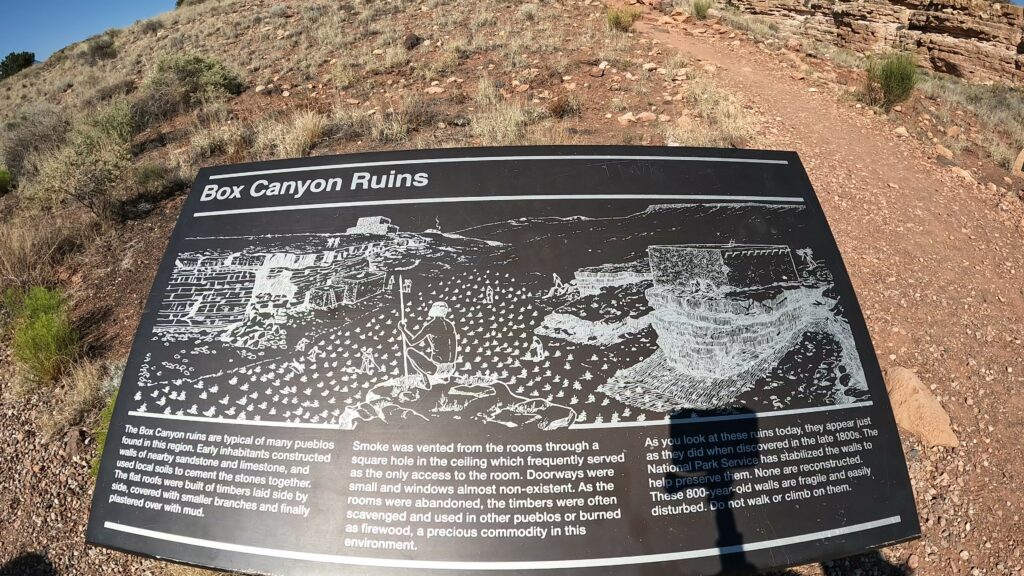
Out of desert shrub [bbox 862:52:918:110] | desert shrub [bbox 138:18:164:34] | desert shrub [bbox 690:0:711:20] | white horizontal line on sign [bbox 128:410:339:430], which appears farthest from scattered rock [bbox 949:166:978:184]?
desert shrub [bbox 138:18:164:34]

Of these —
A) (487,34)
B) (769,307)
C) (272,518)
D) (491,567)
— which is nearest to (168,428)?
(272,518)

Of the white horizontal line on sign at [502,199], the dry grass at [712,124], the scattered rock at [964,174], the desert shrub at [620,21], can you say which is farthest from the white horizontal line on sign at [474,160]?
the desert shrub at [620,21]

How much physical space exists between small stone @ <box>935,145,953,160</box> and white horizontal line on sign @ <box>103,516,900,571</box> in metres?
6.38

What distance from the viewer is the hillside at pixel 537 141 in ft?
9.99

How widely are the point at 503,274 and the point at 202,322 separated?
153cm

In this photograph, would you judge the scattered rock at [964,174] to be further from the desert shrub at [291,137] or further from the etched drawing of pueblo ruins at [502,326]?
the desert shrub at [291,137]

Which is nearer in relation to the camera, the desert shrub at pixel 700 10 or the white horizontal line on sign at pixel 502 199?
the white horizontal line on sign at pixel 502 199

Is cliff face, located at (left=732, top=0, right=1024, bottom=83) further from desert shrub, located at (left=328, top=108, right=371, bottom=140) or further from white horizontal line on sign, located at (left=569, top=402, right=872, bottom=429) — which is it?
white horizontal line on sign, located at (left=569, top=402, right=872, bottom=429)

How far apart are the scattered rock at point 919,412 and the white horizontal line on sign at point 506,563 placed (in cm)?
162

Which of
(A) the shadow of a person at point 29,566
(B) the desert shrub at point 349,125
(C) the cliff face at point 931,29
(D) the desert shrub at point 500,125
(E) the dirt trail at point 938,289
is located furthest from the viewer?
(C) the cliff face at point 931,29

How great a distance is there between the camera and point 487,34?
9.41 m

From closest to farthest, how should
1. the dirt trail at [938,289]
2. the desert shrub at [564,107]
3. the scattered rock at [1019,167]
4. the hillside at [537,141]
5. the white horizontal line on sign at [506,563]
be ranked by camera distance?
the white horizontal line on sign at [506,563] < the dirt trail at [938,289] < the hillside at [537,141] < the scattered rock at [1019,167] < the desert shrub at [564,107]

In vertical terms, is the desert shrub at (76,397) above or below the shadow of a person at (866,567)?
above

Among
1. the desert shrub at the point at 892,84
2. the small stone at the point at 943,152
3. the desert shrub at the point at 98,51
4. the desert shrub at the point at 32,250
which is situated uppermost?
the desert shrub at the point at 98,51
